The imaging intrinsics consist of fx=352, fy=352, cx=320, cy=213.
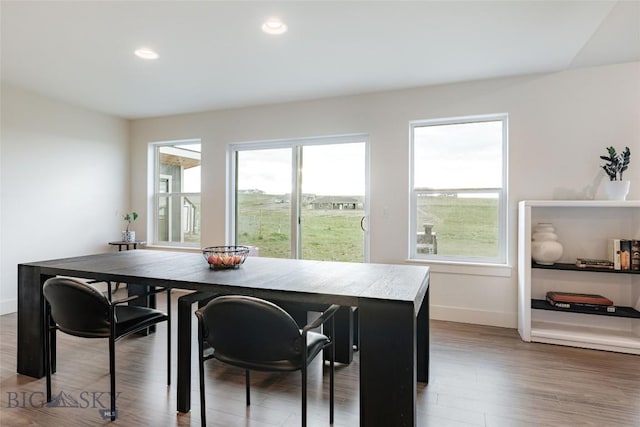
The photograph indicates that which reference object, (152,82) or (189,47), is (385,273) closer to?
(189,47)

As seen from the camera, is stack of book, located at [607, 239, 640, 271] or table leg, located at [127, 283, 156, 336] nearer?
stack of book, located at [607, 239, 640, 271]

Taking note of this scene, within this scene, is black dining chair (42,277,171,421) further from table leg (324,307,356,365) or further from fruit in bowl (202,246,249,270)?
table leg (324,307,356,365)

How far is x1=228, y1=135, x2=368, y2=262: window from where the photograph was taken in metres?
4.26

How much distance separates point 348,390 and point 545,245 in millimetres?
2223

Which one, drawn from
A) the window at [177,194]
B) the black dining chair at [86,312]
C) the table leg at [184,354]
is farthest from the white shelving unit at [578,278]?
the window at [177,194]

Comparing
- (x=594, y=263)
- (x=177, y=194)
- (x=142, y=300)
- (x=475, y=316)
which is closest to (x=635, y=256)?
(x=594, y=263)

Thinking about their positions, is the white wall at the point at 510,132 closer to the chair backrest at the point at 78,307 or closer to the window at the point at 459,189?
the window at the point at 459,189

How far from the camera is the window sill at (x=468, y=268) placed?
3.53 metres

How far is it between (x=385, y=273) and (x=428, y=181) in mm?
2142

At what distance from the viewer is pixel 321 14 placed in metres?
2.40

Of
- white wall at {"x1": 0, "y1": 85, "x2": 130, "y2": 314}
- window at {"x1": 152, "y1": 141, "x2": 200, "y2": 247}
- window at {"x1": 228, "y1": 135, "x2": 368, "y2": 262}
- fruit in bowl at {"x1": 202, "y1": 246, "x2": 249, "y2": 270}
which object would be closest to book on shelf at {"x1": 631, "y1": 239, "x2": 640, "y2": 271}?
window at {"x1": 228, "y1": 135, "x2": 368, "y2": 262}

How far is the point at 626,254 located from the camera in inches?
117

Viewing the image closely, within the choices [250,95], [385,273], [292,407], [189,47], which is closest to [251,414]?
[292,407]

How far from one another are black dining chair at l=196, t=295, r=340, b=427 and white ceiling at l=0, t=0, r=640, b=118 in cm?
193
